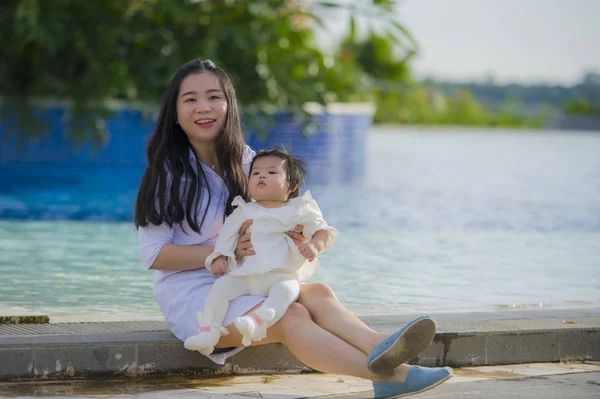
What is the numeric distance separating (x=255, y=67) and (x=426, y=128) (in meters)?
13.6

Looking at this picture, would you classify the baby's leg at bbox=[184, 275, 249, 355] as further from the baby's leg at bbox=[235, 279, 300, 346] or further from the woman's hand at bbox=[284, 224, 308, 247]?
the woman's hand at bbox=[284, 224, 308, 247]

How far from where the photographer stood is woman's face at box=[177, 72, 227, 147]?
3836 mm

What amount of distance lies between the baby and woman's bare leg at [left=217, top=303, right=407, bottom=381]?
47mm

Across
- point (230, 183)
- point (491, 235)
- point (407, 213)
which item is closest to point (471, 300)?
point (230, 183)

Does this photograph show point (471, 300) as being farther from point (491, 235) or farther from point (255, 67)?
point (255, 67)

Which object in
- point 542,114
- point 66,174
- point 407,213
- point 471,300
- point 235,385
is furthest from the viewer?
point 542,114

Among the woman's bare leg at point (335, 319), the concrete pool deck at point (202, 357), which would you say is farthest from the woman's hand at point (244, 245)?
the concrete pool deck at point (202, 357)

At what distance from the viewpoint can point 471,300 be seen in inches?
205

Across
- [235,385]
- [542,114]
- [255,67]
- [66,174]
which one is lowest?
[235,385]

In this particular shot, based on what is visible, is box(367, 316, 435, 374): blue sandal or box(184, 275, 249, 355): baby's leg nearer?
box(367, 316, 435, 374): blue sandal

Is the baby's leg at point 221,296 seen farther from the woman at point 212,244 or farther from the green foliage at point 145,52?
the green foliage at point 145,52

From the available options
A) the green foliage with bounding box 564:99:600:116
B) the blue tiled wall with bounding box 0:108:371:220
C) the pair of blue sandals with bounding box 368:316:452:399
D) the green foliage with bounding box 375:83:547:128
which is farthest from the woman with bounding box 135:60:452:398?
the green foliage with bounding box 564:99:600:116

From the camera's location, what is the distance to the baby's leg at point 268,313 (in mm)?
3417

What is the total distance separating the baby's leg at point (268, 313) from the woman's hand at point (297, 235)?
14 cm
